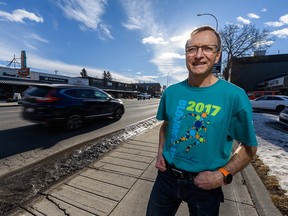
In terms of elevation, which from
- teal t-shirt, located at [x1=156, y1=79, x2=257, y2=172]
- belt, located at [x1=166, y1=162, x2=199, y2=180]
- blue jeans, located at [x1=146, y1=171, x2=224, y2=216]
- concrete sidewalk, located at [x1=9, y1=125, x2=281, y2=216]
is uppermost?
teal t-shirt, located at [x1=156, y1=79, x2=257, y2=172]

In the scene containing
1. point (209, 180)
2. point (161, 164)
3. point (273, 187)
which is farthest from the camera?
point (273, 187)

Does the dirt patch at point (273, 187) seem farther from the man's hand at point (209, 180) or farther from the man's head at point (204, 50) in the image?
the man's head at point (204, 50)

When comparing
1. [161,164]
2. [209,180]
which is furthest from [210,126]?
[161,164]

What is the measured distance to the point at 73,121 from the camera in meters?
7.41

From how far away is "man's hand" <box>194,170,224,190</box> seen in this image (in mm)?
1306

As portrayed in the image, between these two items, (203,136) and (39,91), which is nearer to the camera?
(203,136)

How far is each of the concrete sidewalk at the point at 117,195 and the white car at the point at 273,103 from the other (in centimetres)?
1613

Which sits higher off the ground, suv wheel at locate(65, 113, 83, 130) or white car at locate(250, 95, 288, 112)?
white car at locate(250, 95, 288, 112)

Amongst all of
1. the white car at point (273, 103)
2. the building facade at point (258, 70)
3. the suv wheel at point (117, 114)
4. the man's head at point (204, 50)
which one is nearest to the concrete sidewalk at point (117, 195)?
the man's head at point (204, 50)


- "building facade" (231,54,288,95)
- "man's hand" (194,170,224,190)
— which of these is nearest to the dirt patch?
"man's hand" (194,170,224,190)

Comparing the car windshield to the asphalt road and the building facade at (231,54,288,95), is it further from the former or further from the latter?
the building facade at (231,54,288,95)

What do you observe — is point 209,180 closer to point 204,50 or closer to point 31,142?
point 204,50

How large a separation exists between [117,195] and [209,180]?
6.72 ft

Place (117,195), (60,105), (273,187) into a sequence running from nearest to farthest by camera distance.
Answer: (117,195)
(273,187)
(60,105)
